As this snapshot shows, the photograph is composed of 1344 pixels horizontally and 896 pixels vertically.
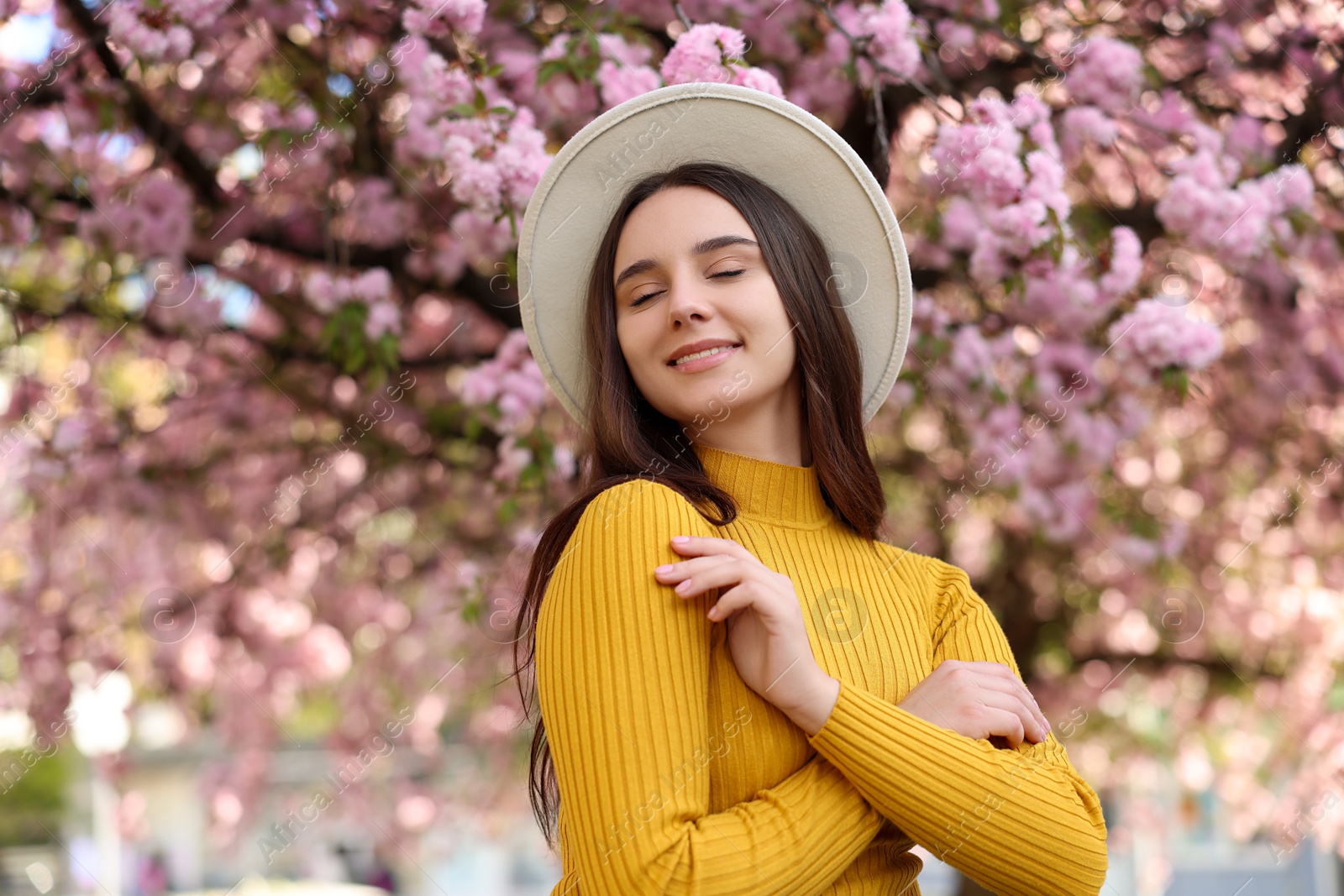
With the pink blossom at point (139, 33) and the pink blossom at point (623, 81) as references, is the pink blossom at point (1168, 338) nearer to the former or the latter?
the pink blossom at point (623, 81)

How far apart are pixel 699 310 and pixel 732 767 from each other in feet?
1.68

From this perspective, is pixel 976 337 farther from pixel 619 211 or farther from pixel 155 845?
pixel 155 845

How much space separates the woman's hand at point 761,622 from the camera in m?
1.11

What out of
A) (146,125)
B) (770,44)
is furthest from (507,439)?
(146,125)

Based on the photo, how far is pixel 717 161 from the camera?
1530mm

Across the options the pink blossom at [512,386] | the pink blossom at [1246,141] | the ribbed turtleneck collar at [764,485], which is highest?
the ribbed turtleneck collar at [764,485]

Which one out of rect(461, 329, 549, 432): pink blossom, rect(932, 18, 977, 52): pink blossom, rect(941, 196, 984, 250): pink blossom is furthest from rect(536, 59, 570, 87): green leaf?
rect(932, 18, 977, 52): pink blossom

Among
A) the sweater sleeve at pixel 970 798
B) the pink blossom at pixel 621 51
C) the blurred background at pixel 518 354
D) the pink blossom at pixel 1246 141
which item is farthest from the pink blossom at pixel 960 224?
the sweater sleeve at pixel 970 798

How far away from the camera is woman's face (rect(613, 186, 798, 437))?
1.34m

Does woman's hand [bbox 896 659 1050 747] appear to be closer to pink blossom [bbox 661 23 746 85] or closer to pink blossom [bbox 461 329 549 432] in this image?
pink blossom [bbox 661 23 746 85]

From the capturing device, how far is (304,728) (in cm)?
1404

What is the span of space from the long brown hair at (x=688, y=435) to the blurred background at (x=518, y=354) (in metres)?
0.34

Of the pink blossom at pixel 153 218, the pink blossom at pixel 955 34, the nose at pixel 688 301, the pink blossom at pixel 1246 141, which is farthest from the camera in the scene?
the pink blossom at pixel 153 218

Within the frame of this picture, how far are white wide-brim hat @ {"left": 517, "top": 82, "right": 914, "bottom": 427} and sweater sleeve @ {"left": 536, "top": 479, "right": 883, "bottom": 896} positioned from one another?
1.29 feet
